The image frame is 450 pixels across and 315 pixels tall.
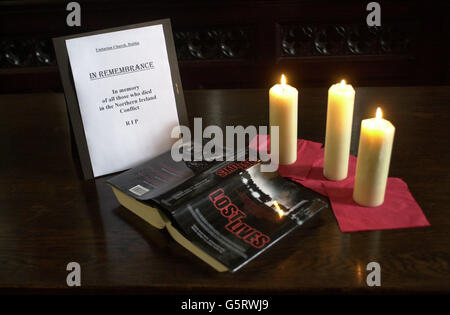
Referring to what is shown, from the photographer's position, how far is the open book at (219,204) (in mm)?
671

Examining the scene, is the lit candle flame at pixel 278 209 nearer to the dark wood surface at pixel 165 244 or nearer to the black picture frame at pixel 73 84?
the dark wood surface at pixel 165 244

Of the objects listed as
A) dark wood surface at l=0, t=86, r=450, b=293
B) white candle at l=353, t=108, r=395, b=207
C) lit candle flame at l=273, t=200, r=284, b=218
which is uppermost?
white candle at l=353, t=108, r=395, b=207

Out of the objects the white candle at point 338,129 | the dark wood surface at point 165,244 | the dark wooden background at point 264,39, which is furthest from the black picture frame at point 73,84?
the dark wooden background at point 264,39

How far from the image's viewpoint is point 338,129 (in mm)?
810

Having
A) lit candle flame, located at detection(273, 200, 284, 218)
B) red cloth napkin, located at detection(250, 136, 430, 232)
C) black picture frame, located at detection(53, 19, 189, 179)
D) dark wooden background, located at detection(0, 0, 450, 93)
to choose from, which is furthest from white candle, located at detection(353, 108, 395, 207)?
dark wooden background, located at detection(0, 0, 450, 93)

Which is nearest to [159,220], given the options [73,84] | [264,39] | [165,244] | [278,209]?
[165,244]

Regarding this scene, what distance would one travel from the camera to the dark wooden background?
2141 mm

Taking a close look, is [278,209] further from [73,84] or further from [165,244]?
[73,84]

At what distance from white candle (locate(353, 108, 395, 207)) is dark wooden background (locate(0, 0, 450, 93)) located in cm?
156

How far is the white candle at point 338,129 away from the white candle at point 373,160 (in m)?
0.07

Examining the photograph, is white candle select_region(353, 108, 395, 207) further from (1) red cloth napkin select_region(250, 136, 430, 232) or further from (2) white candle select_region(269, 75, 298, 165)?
(2) white candle select_region(269, 75, 298, 165)

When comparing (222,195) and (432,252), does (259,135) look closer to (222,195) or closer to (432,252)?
(222,195)

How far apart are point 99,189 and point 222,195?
26cm
